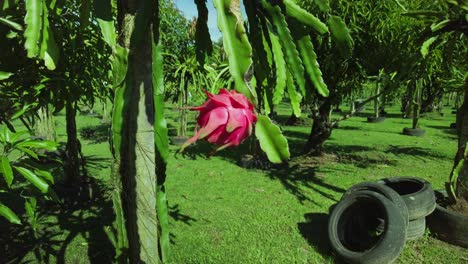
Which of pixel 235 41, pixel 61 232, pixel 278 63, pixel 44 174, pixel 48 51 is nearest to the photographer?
pixel 235 41

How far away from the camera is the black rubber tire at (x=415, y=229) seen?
3789mm

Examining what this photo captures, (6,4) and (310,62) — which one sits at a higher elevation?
(6,4)

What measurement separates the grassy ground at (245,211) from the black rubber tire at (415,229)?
7 centimetres

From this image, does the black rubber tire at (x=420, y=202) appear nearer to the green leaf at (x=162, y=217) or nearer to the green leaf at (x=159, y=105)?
the green leaf at (x=162, y=217)

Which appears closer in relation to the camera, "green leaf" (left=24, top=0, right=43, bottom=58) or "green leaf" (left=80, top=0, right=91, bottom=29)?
"green leaf" (left=24, top=0, right=43, bottom=58)

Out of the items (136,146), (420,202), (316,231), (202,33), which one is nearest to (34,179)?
(136,146)

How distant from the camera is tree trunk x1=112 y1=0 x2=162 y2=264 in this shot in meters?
1.52

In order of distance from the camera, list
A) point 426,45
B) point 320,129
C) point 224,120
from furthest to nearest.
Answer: point 320,129 < point 426,45 < point 224,120

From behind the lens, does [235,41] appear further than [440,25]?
No

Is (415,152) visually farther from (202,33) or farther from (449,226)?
(202,33)

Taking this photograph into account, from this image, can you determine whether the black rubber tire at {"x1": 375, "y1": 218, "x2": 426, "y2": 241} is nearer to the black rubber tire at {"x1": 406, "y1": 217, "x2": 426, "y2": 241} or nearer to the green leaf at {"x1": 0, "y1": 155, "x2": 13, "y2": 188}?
the black rubber tire at {"x1": 406, "y1": 217, "x2": 426, "y2": 241}

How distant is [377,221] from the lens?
4004 millimetres

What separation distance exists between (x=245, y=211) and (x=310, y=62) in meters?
3.69

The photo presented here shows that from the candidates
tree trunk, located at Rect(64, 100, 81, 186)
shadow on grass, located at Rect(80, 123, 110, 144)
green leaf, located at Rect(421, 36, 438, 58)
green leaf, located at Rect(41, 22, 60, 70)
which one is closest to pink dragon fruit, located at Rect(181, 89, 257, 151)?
green leaf, located at Rect(41, 22, 60, 70)
